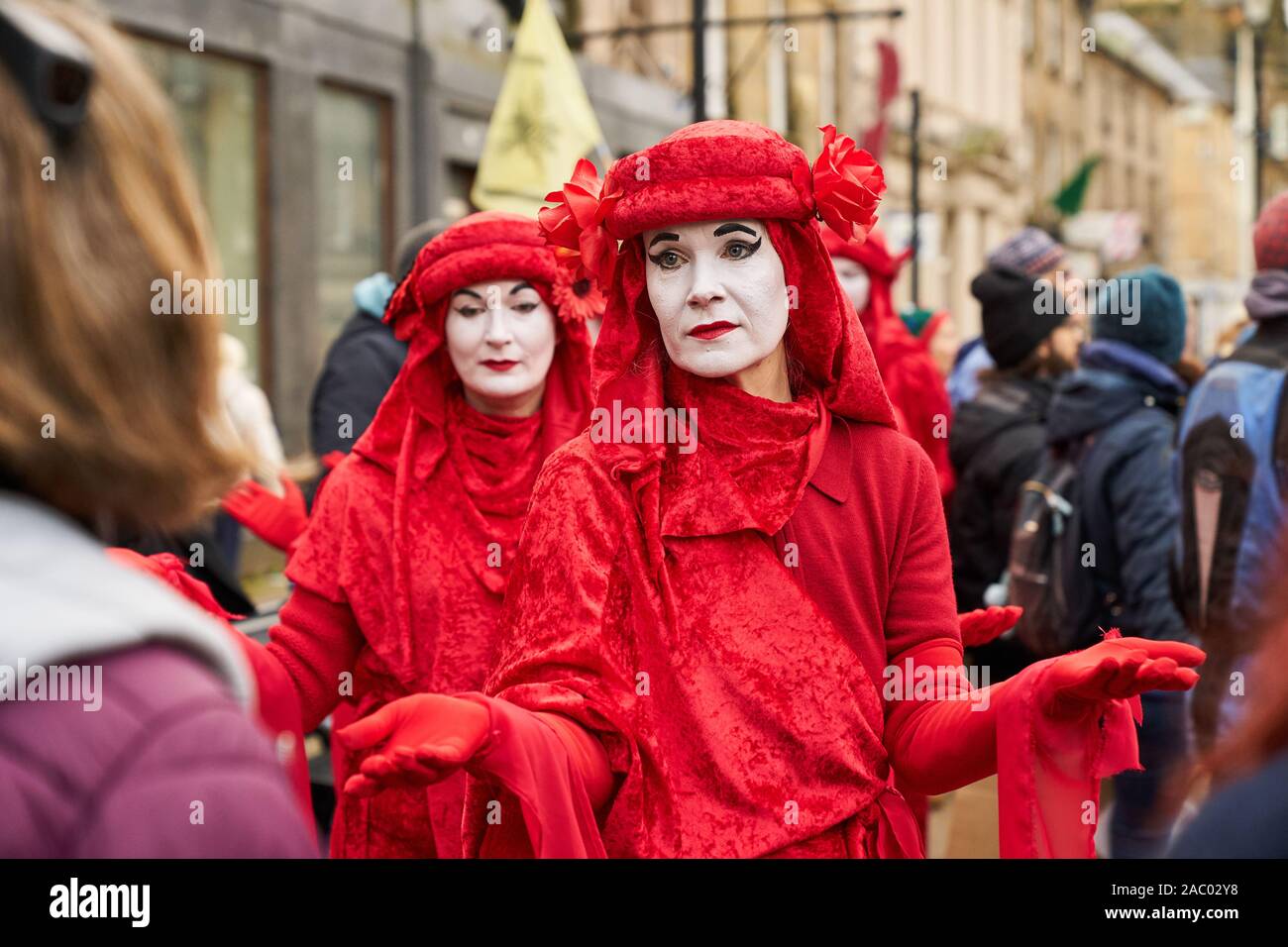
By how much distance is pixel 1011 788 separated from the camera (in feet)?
7.61

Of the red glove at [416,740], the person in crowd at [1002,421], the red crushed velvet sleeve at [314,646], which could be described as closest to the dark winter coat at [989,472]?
the person in crowd at [1002,421]

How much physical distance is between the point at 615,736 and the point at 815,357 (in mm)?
737

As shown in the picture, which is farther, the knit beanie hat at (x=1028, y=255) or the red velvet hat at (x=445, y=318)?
the knit beanie hat at (x=1028, y=255)

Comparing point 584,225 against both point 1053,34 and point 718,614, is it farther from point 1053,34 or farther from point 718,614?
point 1053,34

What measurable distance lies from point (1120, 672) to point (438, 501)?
172cm

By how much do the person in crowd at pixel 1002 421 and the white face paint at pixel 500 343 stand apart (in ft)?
7.88

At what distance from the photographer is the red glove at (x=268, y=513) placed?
4.15 meters

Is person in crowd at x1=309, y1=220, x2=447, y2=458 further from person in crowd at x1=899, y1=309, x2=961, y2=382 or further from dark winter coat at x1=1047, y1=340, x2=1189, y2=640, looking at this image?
person in crowd at x1=899, y1=309, x2=961, y2=382

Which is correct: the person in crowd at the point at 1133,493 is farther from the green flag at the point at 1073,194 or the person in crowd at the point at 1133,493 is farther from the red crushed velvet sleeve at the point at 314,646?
the green flag at the point at 1073,194

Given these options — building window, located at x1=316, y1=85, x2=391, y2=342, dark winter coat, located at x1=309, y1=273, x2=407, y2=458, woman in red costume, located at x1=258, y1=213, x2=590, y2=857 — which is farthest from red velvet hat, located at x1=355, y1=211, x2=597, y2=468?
building window, located at x1=316, y1=85, x2=391, y2=342

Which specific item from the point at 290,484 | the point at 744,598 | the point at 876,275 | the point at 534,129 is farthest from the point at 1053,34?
the point at 744,598
